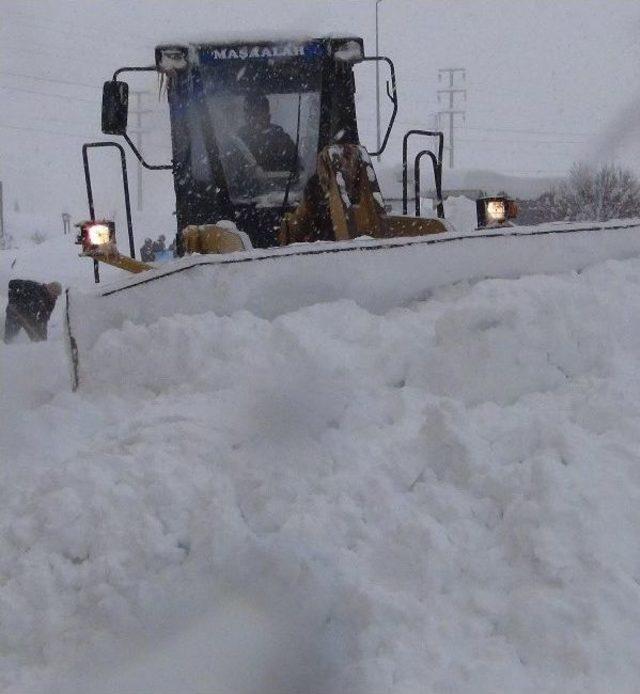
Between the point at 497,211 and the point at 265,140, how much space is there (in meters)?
1.91

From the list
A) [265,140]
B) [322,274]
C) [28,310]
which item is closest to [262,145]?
[265,140]

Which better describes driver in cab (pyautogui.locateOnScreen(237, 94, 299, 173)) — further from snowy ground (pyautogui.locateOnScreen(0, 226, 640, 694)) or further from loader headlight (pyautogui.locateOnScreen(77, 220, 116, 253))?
snowy ground (pyautogui.locateOnScreen(0, 226, 640, 694))

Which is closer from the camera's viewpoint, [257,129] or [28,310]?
[257,129]

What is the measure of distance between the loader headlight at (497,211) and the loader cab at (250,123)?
1440 millimetres

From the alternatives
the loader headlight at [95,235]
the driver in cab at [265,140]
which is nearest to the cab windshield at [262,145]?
the driver in cab at [265,140]

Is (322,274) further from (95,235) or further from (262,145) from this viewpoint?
(262,145)

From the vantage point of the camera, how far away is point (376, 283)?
4195 millimetres

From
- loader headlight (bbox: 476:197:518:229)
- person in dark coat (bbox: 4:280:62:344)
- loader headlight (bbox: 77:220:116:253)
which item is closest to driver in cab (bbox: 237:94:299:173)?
loader headlight (bbox: 77:220:116:253)

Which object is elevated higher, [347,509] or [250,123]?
[250,123]

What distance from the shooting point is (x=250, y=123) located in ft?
22.6

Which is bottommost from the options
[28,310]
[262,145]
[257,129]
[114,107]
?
[28,310]

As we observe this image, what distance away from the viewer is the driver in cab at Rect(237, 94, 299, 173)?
6.84m

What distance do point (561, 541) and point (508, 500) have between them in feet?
0.85

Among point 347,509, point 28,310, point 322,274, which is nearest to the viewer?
point 347,509
